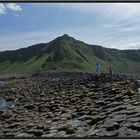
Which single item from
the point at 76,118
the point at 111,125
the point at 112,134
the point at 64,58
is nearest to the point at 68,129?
the point at 111,125

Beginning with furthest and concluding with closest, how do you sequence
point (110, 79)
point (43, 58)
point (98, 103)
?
point (43, 58), point (110, 79), point (98, 103)

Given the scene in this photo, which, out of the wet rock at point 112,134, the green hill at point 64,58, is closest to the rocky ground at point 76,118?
the wet rock at point 112,134

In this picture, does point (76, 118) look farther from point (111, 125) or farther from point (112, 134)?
point (112, 134)

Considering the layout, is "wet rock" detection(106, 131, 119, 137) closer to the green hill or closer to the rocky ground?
the rocky ground

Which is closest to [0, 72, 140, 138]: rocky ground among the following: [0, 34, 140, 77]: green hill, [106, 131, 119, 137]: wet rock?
[106, 131, 119, 137]: wet rock

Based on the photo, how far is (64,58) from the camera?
159250 mm

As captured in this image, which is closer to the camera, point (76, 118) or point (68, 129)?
point (68, 129)

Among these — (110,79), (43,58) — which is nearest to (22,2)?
(110,79)

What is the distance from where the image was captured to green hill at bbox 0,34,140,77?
154500 mm

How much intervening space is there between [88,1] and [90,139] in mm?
4413

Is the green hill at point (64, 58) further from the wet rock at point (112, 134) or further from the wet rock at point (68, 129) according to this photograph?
the wet rock at point (112, 134)

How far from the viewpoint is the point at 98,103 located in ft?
63.8

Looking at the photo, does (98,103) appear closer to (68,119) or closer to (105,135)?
(68,119)

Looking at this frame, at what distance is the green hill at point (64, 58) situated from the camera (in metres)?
154
